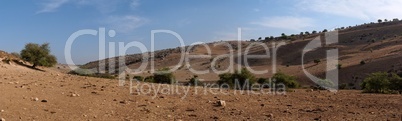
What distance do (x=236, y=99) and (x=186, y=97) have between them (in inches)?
62.4

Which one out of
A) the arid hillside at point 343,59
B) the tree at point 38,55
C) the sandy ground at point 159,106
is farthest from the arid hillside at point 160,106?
the arid hillside at point 343,59

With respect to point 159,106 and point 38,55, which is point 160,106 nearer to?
point 159,106

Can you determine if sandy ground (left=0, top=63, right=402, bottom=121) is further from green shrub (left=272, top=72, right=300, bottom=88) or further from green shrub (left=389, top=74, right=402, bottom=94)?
green shrub (left=272, top=72, right=300, bottom=88)

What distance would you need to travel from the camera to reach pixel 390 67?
3862 centimetres

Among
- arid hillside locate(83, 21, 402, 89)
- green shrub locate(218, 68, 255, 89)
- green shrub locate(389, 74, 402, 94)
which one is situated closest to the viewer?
green shrub locate(389, 74, 402, 94)

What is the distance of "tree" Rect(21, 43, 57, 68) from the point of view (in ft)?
85.7

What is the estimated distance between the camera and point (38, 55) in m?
26.6

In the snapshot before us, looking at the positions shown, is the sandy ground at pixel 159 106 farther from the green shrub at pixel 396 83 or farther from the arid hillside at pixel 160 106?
the green shrub at pixel 396 83

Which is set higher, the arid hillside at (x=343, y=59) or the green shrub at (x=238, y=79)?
the arid hillside at (x=343, y=59)

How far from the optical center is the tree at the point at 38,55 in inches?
1029

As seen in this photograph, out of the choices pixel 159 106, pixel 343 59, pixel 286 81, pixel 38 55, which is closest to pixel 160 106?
pixel 159 106

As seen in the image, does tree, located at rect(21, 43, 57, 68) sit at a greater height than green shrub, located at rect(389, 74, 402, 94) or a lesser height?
greater

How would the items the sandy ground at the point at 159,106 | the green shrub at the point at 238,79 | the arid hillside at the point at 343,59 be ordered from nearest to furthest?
the sandy ground at the point at 159,106
the green shrub at the point at 238,79
the arid hillside at the point at 343,59

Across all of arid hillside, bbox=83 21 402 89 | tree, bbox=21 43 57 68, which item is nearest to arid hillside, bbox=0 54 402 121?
tree, bbox=21 43 57 68
